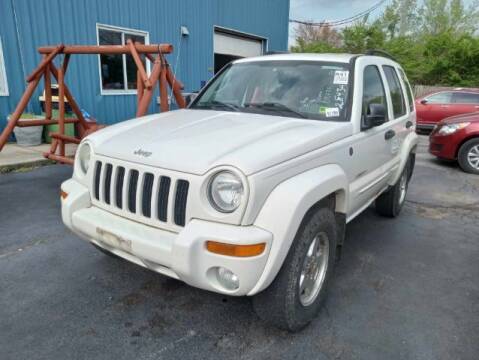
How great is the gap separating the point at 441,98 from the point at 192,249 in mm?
12627

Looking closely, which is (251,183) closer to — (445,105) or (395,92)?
(395,92)

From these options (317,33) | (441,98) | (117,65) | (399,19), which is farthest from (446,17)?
(117,65)

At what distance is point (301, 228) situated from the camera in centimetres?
242

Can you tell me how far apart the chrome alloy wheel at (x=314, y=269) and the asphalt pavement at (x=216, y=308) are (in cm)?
22

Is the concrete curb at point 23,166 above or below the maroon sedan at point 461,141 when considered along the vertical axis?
below

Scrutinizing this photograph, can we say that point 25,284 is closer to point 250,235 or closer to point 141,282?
point 141,282

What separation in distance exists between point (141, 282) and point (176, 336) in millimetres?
773

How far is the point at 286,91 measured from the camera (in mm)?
3451

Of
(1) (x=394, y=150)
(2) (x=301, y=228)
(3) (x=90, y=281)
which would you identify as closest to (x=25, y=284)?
(3) (x=90, y=281)

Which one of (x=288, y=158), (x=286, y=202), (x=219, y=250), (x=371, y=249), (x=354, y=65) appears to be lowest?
(x=371, y=249)

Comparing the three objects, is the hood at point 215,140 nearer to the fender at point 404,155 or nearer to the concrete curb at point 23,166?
the fender at point 404,155

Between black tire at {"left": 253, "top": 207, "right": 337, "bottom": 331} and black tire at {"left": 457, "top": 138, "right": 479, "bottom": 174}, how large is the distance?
6.51m

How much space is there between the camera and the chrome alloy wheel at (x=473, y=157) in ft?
25.5

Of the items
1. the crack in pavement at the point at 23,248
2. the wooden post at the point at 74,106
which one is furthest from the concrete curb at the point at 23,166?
the crack in pavement at the point at 23,248
